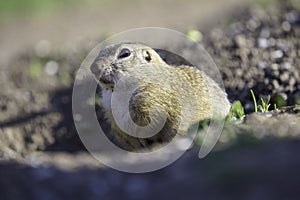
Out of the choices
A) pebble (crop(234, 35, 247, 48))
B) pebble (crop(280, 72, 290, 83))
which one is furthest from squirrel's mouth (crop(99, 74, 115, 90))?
pebble (crop(234, 35, 247, 48))

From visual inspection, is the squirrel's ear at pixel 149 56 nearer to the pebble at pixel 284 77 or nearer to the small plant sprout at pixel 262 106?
the small plant sprout at pixel 262 106

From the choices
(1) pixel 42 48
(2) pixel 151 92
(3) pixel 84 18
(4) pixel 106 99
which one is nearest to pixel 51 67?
(1) pixel 42 48

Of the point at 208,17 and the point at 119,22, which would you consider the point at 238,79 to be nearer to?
the point at 208,17

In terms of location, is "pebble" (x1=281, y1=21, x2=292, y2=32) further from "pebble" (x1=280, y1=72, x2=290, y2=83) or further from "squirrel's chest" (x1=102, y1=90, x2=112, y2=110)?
"squirrel's chest" (x1=102, y1=90, x2=112, y2=110)

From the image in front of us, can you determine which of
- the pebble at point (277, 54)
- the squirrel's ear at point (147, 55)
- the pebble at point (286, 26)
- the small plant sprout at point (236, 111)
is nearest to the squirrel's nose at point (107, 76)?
the squirrel's ear at point (147, 55)

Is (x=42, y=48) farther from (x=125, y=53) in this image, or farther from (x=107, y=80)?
(x=107, y=80)
